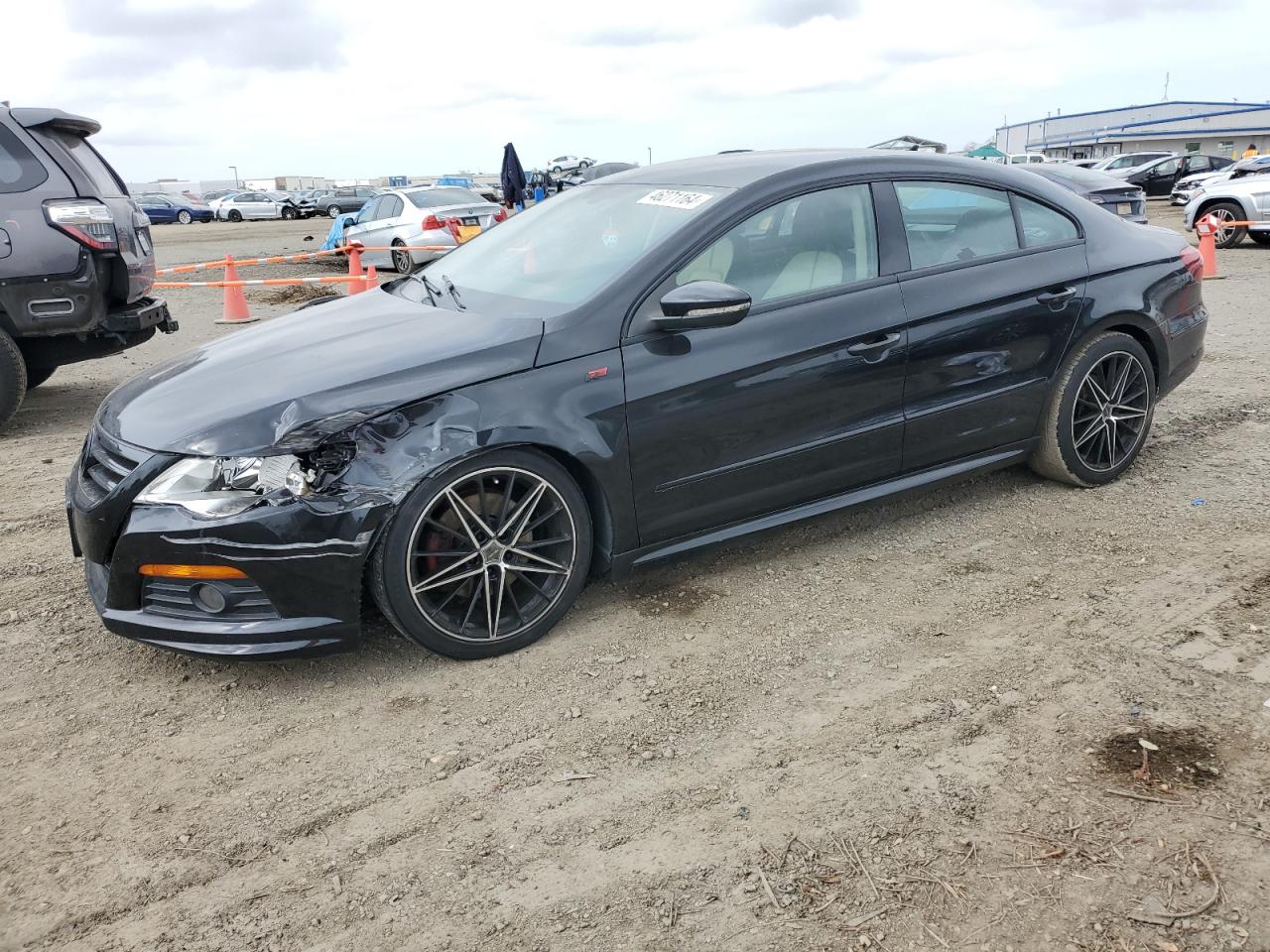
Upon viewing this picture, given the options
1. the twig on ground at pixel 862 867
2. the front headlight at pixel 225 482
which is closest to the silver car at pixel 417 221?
the front headlight at pixel 225 482

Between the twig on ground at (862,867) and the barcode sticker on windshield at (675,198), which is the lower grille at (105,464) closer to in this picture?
the barcode sticker on windshield at (675,198)

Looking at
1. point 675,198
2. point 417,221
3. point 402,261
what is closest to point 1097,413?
point 675,198

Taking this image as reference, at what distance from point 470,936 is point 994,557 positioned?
2.75m

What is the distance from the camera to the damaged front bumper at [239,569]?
10.3 ft

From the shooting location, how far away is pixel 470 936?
7.53ft

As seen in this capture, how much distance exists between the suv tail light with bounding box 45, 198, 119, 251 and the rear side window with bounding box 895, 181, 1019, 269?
16.1 ft

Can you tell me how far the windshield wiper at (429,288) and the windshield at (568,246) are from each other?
0.12 ft

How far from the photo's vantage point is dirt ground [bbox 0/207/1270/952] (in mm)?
2338

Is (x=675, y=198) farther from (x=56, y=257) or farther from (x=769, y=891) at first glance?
(x=56, y=257)

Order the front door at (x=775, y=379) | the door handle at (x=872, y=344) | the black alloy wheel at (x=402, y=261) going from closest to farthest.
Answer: the front door at (x=775, y=379), the door handle at (x=872, y=344), the black alloy wheel at (x=402, y=261)

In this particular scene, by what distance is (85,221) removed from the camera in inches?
250

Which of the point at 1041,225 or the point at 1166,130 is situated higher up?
the point at 1166,130

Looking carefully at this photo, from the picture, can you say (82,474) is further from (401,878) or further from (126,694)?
(401,878)

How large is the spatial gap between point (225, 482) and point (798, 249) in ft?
7.33
